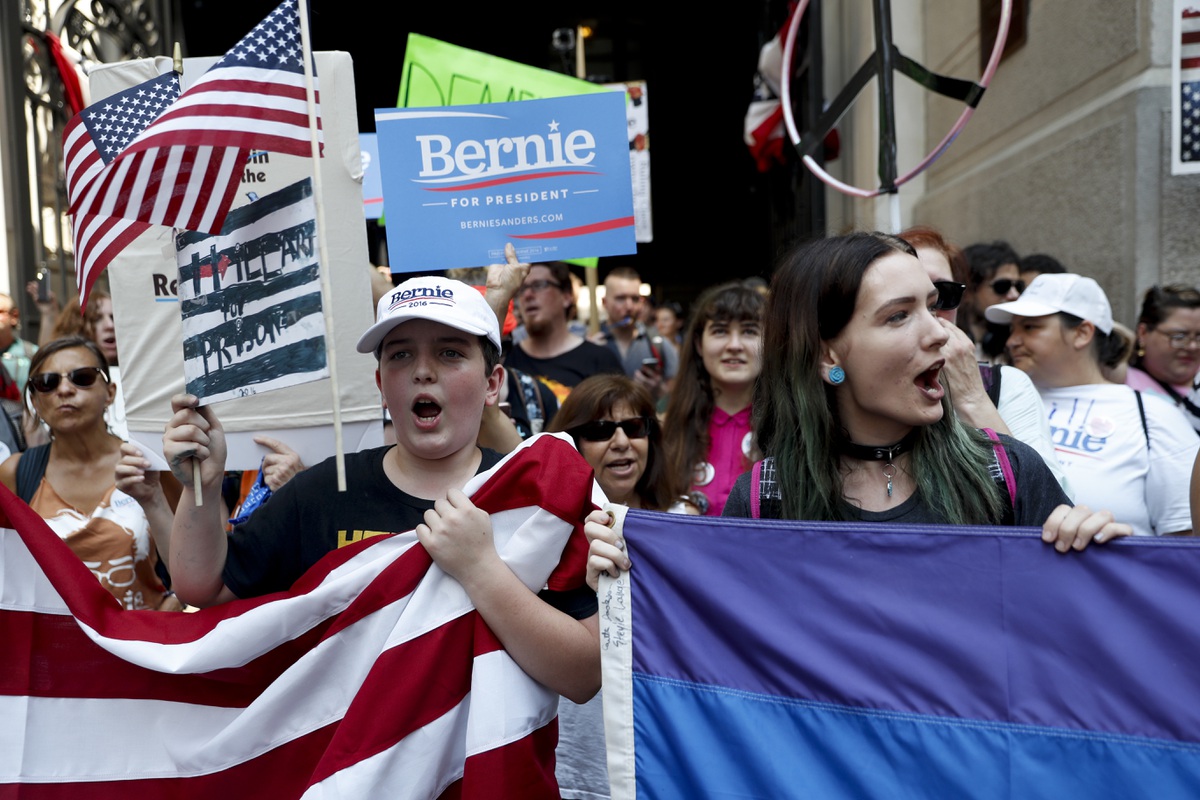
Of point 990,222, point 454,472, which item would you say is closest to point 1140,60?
point 990,222

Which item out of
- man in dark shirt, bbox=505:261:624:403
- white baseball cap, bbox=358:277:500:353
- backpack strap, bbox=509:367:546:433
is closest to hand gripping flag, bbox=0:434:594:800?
white baseball cap, bbox=358:277:500:353

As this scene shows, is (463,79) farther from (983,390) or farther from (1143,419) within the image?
(1143,419)

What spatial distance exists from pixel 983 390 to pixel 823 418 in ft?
2.79

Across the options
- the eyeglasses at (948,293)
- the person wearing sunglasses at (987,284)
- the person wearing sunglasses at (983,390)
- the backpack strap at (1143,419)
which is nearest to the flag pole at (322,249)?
the person wearing sunglasses at (983,390)

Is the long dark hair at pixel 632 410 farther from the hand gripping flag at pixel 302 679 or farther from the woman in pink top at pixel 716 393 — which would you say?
the hand gripping flag at pixel 302 679

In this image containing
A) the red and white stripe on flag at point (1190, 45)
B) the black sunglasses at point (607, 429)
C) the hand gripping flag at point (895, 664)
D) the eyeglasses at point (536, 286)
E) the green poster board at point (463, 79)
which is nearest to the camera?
the hand gripping flag at point (895, 664)

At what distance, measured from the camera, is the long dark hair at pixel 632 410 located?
12.9 feet

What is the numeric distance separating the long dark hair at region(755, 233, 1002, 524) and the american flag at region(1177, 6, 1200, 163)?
2.92 meters

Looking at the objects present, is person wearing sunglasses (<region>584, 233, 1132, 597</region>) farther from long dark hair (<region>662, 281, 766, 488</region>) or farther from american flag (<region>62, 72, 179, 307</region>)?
long dark hair (<region>662, 281, 766, 488</region>)

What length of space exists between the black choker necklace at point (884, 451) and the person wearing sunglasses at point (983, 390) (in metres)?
0.48

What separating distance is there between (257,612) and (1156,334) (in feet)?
13.3

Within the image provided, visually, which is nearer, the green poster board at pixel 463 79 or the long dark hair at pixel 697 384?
the long dark hair at pixel 697 384

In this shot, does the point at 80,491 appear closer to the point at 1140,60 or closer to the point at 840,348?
the point at 840,348

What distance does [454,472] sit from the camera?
2639 millimetres
